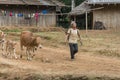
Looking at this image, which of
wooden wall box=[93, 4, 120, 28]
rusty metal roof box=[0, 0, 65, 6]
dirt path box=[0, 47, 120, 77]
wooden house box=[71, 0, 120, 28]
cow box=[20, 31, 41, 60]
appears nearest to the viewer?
dirt path box=[0, 47, 120, 77]

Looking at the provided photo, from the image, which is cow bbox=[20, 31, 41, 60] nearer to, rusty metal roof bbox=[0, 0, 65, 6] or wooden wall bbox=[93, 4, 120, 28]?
rusty metal roof bbox=[0, 0, 65, 6]

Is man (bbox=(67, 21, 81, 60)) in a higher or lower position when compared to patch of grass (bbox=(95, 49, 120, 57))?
higher

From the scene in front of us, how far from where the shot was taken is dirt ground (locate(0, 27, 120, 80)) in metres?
14.1

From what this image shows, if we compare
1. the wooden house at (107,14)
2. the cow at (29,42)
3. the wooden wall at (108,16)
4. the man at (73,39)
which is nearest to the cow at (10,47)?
the cow at (29,42)

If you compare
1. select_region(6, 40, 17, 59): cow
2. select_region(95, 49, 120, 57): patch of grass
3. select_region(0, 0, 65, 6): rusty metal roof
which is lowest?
select_region(95, 49, 120, 57): patch of grass

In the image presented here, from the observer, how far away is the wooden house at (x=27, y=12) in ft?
135

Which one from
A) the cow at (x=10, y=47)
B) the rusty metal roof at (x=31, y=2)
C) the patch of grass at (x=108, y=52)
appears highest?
the rusty metal roof at (x=31, y=2)

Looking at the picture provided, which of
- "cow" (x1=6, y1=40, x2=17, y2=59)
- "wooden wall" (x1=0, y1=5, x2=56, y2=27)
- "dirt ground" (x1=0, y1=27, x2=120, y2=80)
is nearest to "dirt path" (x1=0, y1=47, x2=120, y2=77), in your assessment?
"dirt ground" (x1=0, y1=27, x2=120, y2=80)

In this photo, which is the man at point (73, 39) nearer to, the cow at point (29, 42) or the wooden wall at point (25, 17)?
the cow at point (29, 42)

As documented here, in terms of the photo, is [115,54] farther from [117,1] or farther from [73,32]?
[117,1]

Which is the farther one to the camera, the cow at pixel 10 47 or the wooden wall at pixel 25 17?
the wooden wall at pixel 25 17

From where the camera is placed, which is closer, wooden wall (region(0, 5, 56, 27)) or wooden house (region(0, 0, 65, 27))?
wooden house (region(0, 0, 65, 27))

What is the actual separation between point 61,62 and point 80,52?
4.24 metres

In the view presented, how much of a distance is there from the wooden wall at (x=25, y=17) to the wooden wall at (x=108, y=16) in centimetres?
530
